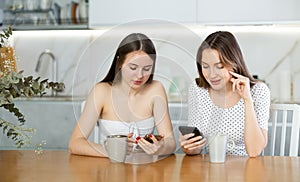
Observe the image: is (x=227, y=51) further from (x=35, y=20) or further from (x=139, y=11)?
(x=35, y=20)

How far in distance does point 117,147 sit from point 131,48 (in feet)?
1.01

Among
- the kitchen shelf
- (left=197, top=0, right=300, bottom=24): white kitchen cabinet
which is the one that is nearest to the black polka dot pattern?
(left=197, top=0, right=300, bottom=24): white kitchen cabinet

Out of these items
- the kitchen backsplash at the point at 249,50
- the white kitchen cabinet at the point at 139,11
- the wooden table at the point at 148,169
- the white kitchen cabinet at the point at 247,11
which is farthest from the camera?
the kitchen backsplash at the point at 249,50

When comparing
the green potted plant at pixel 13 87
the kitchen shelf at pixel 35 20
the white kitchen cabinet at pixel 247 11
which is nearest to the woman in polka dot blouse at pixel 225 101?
the green potted plant at pixel 13 87

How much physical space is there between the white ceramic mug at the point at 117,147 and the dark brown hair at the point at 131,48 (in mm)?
185

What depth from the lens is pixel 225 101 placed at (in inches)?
75.3

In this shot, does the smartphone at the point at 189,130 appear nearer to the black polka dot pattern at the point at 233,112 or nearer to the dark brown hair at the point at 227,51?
the black polka dot pattern at the point at 233,112

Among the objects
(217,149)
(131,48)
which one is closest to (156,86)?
(131,48)

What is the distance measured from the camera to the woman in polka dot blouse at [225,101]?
170cm

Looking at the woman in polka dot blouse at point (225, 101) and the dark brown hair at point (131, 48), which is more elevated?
the dark brown hair at point (131, 48)

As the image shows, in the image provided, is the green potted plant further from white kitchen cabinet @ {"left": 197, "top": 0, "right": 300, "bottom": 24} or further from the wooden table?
white kitchen cabinet @ {"left": 197, "top": 0, "right": 300, "bottom": 24}

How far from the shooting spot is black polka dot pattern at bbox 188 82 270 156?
1.80 m

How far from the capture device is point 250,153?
6.08ft

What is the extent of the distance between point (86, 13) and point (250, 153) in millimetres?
2095
